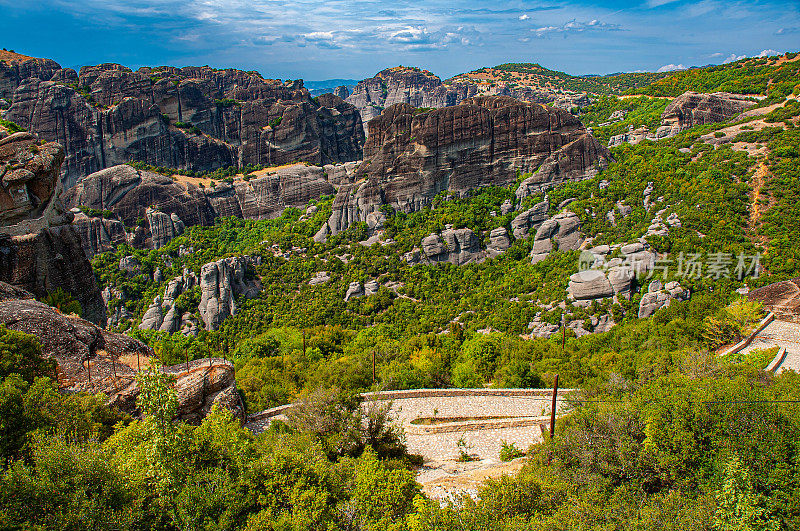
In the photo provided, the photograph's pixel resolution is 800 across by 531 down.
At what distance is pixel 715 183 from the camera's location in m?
33.7

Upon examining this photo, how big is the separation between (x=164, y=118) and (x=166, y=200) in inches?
671

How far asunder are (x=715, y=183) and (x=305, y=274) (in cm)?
3475

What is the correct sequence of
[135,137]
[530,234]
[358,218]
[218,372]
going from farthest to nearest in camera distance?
[135,137] → [358,218] → [530,234] → [218,372]

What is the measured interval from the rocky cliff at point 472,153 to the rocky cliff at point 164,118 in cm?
2722

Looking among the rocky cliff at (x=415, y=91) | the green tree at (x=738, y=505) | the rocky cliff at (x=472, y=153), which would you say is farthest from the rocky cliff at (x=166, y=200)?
the green tree at (x=738, y=505)

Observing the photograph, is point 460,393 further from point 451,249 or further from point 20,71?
point 20,71

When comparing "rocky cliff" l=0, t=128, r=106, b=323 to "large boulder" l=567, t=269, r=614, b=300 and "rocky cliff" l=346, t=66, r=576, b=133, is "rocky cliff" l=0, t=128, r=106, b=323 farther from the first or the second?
"rocky cliff" l=346, t=66, r=576, b=133

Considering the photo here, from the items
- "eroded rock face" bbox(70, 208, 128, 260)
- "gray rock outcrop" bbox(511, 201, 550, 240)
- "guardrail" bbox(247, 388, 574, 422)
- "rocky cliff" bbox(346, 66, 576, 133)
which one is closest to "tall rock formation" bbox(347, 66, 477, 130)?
"rocky cliff" bbox(346, 66, 576, 133)

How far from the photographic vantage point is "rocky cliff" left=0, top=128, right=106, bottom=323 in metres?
21.4

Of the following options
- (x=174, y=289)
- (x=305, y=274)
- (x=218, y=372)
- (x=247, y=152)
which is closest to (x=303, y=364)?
(x=218, y=372)

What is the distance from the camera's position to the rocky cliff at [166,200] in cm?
5651

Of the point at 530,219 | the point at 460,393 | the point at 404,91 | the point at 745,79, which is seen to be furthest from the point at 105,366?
the point at 404,91

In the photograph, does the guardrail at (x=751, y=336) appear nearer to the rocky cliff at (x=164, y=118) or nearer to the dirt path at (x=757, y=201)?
the dirt path at (x=757, y=201)

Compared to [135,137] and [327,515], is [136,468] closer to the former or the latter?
[327,515]
